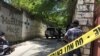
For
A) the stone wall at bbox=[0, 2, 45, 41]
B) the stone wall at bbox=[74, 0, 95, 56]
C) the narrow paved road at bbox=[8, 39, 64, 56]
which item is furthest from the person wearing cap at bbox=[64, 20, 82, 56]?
the stone wall at bbox=[0, 2, 45, 41]

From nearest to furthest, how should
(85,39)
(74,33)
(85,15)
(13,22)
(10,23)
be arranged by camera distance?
(85,39) → (74,33) → (85,15) → (10,23) → (13,22)

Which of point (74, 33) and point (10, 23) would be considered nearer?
point (74, 33)

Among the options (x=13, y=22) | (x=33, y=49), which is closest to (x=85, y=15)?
(x=33, y=49)

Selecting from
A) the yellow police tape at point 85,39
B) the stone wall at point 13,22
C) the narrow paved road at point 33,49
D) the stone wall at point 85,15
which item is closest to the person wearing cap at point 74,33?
Result: the stone wall at point 85,15

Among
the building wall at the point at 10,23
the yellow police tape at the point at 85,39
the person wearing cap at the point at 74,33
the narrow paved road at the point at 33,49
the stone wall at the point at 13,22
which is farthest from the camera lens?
the stone wall at the point at 13,22

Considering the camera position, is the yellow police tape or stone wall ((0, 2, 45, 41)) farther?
stone wall ((0, 2, 45, 41))

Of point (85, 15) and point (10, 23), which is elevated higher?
point (85, 15)

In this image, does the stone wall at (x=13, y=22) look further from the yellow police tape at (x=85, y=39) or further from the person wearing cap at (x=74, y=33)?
the yellow police tape at (x=85, y=39)

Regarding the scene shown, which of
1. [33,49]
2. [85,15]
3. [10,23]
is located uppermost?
[85,15]

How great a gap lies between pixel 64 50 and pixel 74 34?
6.83ft

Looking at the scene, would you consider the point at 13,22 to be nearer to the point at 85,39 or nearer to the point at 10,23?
the point at 10,23

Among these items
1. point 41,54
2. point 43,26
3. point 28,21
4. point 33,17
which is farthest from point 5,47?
→ point 43,26

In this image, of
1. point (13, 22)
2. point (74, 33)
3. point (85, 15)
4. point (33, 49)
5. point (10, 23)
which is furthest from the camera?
point (13, 22)

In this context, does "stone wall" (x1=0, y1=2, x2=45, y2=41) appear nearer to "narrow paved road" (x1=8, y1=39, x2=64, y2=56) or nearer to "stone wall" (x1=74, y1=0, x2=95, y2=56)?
"narrow paved road" (x1=8, y1=39, x2=64, y2=56)
